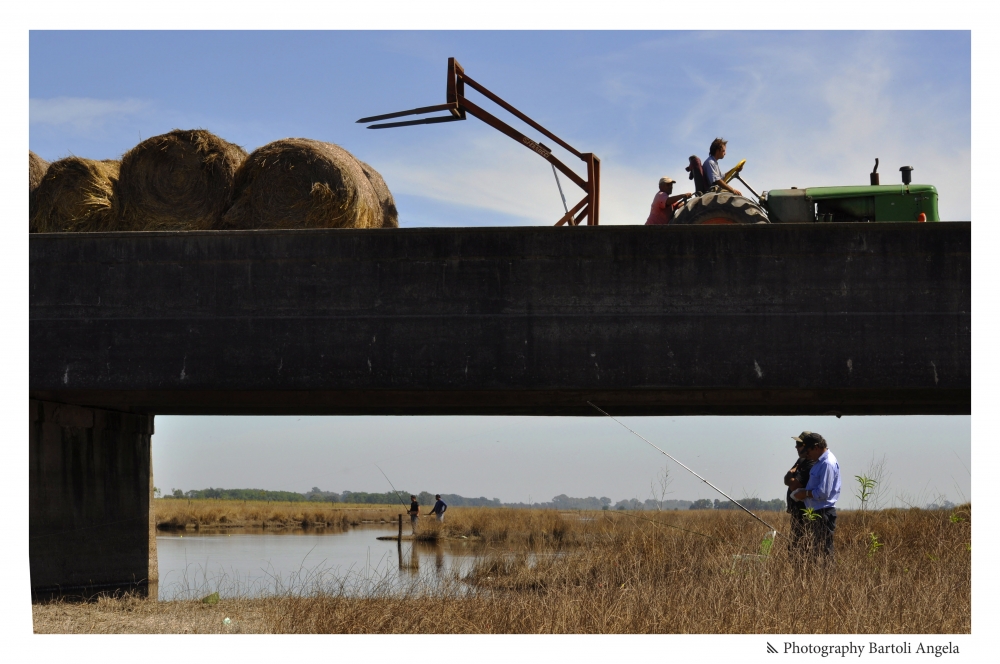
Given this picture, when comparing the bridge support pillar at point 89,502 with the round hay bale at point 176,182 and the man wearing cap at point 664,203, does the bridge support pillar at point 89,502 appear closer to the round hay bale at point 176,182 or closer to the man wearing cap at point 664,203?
the round hay bale at point 176,182

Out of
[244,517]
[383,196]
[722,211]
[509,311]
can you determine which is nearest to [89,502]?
[383,196]

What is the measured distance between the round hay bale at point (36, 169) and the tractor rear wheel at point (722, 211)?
7253mm

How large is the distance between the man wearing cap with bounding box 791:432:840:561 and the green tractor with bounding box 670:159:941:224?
2347 mm

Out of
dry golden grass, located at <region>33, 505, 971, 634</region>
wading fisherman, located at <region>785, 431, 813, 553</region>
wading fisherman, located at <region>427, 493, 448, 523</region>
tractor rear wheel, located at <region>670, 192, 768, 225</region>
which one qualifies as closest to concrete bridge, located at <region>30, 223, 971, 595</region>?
wading fisherman, located at <region>785, 431, 813, 553</region>

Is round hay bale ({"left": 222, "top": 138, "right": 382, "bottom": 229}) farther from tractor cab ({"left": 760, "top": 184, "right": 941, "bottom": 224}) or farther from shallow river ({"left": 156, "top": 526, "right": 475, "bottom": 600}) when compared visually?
tractor cab ({"left": 760, "top": 184, "right": 941, "bottom": 224})

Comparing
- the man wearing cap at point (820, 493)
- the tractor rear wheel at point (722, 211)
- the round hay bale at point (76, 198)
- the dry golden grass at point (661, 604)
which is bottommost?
the dry golden grass at point (661, 604)

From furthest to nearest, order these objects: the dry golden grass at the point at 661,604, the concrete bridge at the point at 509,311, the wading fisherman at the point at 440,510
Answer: the wading fisherman at the point at 440,510, the concrete bridge at the point at 509,311, the dry golden grass at the point at 661,604

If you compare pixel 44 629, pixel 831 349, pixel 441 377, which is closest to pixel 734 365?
pixel 831 349

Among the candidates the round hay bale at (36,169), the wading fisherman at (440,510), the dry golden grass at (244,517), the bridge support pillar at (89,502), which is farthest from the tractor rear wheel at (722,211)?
the dry golden grass at (244,517)

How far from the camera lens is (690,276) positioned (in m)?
7.47

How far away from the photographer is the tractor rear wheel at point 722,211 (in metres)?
8.45

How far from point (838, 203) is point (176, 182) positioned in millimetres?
6732

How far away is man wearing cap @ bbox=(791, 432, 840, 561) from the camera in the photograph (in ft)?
23.8
